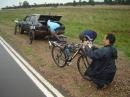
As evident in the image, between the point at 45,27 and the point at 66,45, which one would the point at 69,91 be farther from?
the point at 45,27

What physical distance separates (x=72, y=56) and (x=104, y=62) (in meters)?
2.42

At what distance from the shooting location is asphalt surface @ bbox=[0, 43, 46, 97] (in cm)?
870

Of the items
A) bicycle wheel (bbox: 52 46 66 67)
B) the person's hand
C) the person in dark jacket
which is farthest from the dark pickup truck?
the person in dark jacket

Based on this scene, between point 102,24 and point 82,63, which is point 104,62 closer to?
point 82,63

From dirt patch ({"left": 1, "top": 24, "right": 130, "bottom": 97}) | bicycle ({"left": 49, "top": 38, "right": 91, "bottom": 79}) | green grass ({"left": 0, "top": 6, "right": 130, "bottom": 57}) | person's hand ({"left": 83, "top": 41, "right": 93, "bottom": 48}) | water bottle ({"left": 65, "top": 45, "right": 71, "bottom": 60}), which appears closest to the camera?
dirt patch ({"left": 1, "top": 24, "right": 130, "bottom": 97})

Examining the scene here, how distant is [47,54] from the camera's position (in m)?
15.4

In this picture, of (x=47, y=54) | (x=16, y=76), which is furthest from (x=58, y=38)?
(x=16, y=76)

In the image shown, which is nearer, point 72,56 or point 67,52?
point 72,56

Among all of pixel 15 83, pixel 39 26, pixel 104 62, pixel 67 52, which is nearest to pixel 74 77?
pixel 67 52

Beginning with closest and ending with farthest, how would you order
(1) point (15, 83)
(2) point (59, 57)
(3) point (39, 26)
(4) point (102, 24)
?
(1) point (15, 83) → (2) point (59, 57) → (3) point (39, 26) → (4) point (102, 24)

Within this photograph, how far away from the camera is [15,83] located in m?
9.74

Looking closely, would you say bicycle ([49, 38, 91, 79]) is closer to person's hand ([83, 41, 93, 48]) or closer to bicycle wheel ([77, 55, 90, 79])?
bicycle wheel ([77, 55, 90, 79])

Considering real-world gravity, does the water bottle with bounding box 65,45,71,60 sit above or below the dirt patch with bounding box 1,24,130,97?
above

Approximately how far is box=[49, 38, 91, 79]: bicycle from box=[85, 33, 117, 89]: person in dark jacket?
111 centimetres
